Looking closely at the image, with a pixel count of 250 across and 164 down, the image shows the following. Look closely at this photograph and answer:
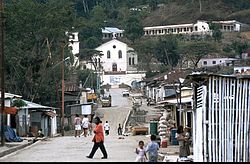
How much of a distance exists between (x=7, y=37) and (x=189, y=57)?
65832 mm

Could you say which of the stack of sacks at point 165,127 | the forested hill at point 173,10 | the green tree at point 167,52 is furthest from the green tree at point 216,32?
the stack of sacks at point 165,127

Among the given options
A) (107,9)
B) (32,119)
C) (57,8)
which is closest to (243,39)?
(107,9)

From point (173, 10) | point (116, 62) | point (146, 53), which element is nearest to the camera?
point (146, 53)

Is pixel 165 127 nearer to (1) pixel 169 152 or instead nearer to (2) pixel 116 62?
(1) pixel 169 152

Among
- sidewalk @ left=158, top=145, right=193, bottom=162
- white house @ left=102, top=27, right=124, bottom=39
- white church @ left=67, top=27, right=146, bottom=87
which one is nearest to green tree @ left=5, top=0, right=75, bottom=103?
sidewalk @ left=158, top=145, right=193, bottom=162

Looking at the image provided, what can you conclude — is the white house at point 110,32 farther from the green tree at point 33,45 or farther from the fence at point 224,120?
the fence at point 224,120

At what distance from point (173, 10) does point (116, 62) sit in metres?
29.2

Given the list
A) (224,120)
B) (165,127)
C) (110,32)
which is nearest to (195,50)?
(110,32)

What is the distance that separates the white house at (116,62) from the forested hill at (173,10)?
18996mm

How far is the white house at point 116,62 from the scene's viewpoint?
456 ft

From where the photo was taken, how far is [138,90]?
407ft

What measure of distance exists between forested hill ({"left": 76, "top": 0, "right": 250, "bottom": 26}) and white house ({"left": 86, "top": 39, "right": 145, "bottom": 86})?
62.3 ft

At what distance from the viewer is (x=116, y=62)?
15075cm

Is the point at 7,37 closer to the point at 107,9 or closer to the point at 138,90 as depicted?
the point at 138,90
